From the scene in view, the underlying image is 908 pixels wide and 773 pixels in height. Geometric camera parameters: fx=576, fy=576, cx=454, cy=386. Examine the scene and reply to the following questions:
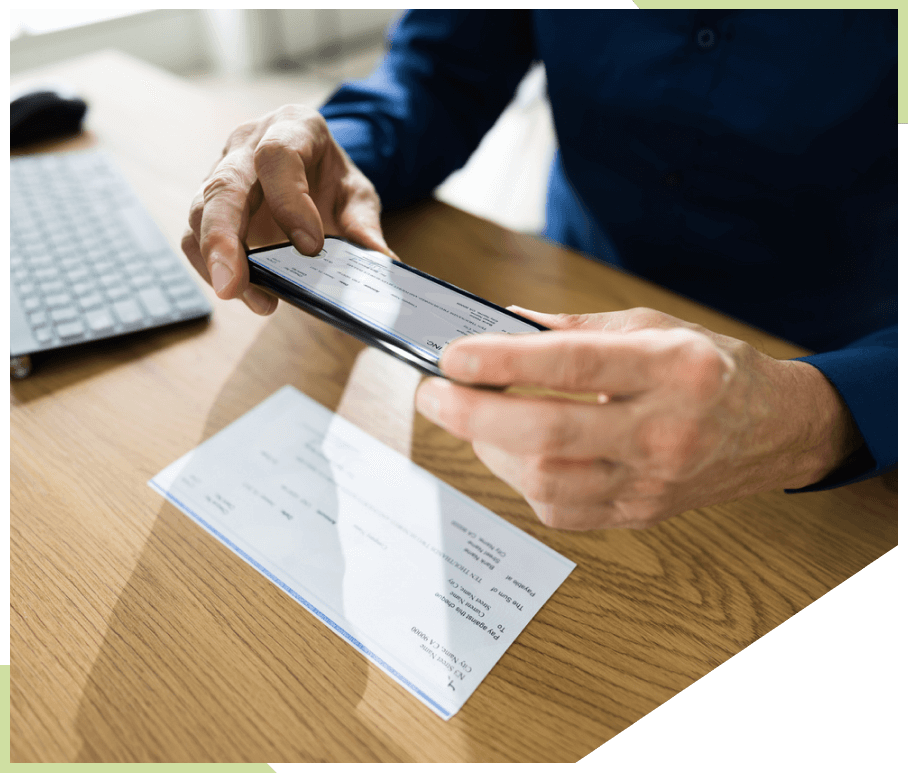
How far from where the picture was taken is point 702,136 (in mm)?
681

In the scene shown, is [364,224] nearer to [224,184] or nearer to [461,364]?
[224,184]

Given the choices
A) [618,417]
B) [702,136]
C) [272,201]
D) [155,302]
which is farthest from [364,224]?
[702,136]

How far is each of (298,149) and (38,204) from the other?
38 cm

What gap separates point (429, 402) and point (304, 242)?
221 mm

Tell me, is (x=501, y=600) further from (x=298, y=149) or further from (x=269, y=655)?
(x=298, y=149)

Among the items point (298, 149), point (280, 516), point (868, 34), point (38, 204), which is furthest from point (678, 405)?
point (38, 204)

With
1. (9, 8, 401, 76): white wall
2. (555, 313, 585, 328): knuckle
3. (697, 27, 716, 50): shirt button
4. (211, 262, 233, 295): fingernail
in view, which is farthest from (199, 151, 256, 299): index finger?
(9, 8, 401, 76): white wall

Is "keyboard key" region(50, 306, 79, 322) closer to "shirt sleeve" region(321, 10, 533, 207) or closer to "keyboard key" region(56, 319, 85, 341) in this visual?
"keyboard key" region(56, 319, 85, 341)

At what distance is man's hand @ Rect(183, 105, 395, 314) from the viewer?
0.43 m

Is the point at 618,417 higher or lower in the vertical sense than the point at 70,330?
higher

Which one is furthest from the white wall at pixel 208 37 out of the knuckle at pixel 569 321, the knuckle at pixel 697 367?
the knuckle at pixel 697 367

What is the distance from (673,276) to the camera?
83 centimetres

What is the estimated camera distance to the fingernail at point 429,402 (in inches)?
11.6

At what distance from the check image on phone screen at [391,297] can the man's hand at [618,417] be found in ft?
0.24
